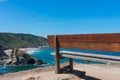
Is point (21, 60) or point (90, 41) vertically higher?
point (90, 41)

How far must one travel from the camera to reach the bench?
7855 millimetres

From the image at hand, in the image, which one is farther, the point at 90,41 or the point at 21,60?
the point at 21,60

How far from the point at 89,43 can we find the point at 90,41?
10 centimetres

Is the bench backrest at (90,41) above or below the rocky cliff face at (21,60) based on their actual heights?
above

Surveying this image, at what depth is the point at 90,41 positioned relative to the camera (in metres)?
8.72

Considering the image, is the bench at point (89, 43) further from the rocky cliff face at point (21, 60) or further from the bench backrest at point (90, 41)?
the rocky cliff face at point (21, 60)

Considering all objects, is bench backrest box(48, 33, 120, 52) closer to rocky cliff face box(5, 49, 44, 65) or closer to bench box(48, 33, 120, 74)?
bench box(48, 33, 120, 74)

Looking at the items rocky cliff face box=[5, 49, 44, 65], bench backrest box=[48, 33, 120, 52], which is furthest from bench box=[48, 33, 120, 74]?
rocky cliff face box=[5, 49, 44, 65]

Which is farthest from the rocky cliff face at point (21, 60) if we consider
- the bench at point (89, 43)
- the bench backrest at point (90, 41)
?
the bench backrest at point (90, 41)

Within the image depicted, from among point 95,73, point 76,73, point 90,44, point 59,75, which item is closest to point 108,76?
point 95,73

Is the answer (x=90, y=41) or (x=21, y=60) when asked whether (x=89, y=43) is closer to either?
(x=90, y=41)

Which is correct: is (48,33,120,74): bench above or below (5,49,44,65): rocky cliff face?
above

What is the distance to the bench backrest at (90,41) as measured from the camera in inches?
307

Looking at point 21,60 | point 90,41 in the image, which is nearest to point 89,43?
point 90,41
